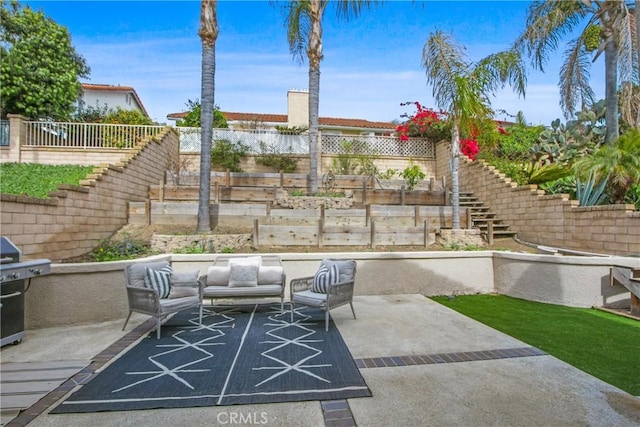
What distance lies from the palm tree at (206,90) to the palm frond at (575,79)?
1112cm

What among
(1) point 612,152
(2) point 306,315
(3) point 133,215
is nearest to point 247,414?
(2) point 306,315

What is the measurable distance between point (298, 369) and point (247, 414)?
888mm

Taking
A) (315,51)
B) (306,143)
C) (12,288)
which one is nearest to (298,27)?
(315,51)

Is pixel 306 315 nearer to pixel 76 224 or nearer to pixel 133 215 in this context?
pixel 76 224

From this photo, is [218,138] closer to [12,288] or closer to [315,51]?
[315,51]

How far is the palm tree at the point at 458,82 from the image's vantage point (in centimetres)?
859

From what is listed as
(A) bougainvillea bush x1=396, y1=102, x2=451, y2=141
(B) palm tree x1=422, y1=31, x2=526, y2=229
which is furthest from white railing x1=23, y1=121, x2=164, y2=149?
(A) bougainvillea bush x1=396, y1=102, x2=451, y2=141

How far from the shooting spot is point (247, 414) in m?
2.73

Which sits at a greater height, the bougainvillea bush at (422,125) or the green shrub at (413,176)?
the bougainvillea bush at (422,125)

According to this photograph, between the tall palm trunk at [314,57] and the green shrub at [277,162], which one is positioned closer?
the tall palm trunk at [314,57]

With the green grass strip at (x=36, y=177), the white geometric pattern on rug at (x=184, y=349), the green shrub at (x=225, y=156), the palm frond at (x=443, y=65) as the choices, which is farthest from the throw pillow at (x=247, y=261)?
the green shrub at (x=225, y=156)

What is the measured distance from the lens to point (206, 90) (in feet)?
25.5

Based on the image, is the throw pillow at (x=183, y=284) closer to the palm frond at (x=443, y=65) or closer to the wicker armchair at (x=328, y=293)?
the wicker armchair at (x=328, y=293)

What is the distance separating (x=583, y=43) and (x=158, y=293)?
1394cm
